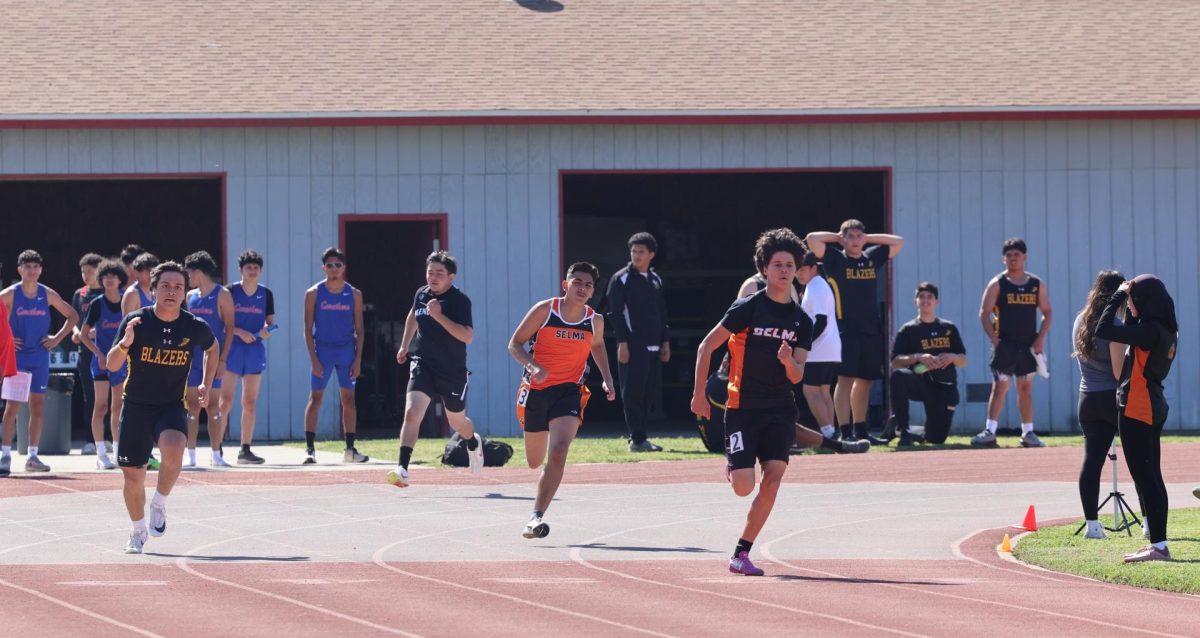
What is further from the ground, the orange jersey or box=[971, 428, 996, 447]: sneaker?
the orange jersey

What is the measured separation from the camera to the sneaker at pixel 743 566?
10656 mm

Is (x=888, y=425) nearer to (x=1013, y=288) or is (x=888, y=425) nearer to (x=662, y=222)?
(x=1013, y=288)

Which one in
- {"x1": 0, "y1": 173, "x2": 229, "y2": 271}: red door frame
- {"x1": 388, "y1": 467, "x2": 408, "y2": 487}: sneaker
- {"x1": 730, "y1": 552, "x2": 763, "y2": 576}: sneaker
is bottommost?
{"x1": 730, "y1": 552, "x2": 763, "y2": 576}: sneaker

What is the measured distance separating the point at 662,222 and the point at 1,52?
11.3m

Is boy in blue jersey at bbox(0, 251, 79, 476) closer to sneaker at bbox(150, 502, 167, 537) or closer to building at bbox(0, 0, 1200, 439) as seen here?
building at bbox(0, 0, 1200, 439)

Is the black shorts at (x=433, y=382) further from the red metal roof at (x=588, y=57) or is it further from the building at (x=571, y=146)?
the red metal roof at (x=588, y=57)

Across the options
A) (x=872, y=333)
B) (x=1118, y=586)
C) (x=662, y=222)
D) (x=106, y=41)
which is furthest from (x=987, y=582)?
(x=662, y=222)

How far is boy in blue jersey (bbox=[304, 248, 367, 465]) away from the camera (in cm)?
1839

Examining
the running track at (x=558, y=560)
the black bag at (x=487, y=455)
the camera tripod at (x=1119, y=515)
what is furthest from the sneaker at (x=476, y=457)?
the camera tripod at (x=1119, y=515)

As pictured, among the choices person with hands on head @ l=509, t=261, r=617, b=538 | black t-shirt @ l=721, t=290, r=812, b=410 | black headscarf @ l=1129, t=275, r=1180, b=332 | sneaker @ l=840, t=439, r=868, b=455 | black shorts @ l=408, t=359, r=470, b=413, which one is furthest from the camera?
sneaker @ l=840, t=439, r=868, b=455

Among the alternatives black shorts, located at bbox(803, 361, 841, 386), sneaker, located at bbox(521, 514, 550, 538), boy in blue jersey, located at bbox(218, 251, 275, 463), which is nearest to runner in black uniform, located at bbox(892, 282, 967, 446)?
black shorts, located at bbox(803, 361, 841, 386)

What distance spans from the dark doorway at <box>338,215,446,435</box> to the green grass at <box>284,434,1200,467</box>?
8.82ft

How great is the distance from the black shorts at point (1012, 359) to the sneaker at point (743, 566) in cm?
987

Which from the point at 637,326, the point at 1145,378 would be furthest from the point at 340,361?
the point at 1145,378
